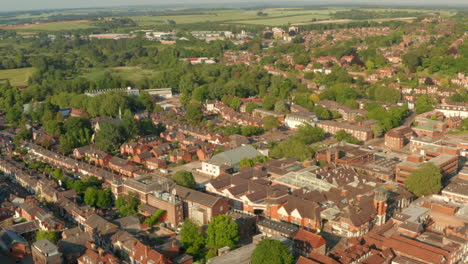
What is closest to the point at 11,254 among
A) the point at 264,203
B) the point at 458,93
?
the point at 264,203

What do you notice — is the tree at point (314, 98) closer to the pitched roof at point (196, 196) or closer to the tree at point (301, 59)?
the tree at point (301, 59)

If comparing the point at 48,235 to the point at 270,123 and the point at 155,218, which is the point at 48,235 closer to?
the point at 155,218

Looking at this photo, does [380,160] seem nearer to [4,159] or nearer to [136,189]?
[136,189]

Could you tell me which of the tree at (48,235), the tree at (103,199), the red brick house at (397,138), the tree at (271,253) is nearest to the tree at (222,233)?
the tree at (271,253)

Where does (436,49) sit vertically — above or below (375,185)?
above

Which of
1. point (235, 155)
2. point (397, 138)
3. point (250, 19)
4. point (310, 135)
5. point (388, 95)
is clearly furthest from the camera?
point (250, 19)

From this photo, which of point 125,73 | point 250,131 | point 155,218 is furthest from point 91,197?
point 125,73
